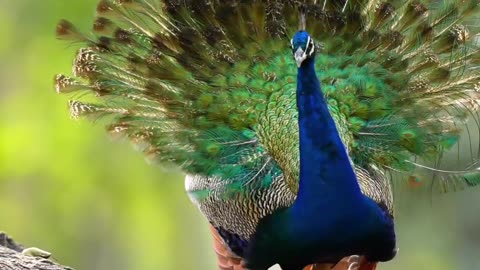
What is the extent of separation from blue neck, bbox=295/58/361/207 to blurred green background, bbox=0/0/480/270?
6.16m

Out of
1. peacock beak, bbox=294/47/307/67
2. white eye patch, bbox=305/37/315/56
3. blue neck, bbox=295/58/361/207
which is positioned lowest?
blue neck, bbox=295/58/361/207

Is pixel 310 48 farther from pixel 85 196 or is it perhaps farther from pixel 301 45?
pixel 85 196

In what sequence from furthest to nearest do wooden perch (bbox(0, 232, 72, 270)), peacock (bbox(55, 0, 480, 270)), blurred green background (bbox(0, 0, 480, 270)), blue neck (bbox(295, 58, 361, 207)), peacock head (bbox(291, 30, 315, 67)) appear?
blurred green background (bbox(0, 0, 480, 270)) < peacock (bbox(55, 0, 480, 270)) < blue neck (bbox(295, 58, 361, 207)) < peacock head (bbox(291, 30, 315, 67)) < wooden perch (bbox(0, 232, 72, 270))

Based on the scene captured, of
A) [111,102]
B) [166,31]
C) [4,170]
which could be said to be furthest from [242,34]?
[4,170]

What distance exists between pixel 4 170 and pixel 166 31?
261 inches

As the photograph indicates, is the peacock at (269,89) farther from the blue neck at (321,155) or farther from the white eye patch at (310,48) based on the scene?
the white eye patch at (310,48)

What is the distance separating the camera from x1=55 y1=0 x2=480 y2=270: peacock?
20.3 ft

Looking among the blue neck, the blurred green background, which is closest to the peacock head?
the blue neck

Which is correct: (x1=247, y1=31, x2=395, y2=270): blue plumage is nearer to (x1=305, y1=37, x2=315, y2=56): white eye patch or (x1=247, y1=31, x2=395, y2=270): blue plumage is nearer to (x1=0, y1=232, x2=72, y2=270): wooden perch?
(x1=305, y1=37, x2=315, y2=56): white eye patch

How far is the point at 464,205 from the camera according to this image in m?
14.5

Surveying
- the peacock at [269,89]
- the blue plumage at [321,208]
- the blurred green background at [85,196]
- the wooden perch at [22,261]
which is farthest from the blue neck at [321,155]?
the blurred green background at [85,196]

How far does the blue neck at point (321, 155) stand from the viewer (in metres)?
5.76

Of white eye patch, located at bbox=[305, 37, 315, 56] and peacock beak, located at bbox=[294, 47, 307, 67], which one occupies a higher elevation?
white eye patch, located at bbox=[305, 37, 315, 56]

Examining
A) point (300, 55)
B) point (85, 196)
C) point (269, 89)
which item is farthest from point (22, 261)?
point (85, 196)
